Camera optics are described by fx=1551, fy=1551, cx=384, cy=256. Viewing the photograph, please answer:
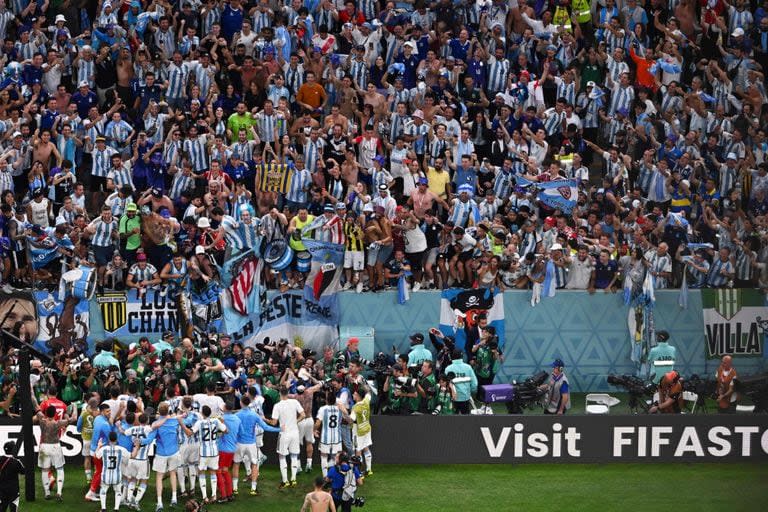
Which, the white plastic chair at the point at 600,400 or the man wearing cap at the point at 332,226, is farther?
the man wearing cap at the point at 332,226

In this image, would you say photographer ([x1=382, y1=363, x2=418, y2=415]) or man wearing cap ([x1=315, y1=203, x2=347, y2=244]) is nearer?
photographer ([x1=382, y1=363, x2=418, y2=415])

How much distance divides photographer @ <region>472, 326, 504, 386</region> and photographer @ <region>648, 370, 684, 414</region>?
3.06 meters

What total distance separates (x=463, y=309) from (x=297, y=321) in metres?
3.28

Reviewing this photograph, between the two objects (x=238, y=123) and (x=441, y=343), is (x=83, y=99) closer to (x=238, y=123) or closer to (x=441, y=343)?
(x=238, y=123)

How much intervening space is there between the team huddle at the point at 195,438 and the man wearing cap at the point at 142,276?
4.16m

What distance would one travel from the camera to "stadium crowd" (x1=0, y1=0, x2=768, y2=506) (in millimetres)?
29875

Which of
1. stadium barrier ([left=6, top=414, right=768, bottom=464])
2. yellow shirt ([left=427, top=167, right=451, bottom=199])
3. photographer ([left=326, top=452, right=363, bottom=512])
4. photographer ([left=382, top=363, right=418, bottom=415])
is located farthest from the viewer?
yellow shirt ([left=427, top=167, right=451, bottom=199])

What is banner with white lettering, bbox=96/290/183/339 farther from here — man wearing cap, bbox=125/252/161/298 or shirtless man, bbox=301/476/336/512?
shirtless man, bbox=301/476/336/512

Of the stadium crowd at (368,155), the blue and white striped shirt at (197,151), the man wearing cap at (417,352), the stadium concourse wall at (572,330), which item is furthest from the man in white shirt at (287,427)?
the blue and white striped shirt at (197,151)

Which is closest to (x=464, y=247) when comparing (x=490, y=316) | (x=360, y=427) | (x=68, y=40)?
(x=490, y=316)

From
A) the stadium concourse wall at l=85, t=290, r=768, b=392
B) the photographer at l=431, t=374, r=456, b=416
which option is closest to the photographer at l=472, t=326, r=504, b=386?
the stadium concourse wall at l=85, t=290, r=768, b=392

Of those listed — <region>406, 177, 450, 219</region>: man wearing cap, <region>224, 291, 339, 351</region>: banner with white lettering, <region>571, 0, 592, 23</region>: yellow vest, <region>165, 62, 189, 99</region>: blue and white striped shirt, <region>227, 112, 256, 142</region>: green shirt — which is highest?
<region>571, 0, 592, 23</region>: yellow vest

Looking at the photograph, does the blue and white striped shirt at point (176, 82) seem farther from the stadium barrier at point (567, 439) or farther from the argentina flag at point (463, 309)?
the stadium barrier at point (567, 439)

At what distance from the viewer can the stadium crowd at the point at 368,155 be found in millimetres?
29875
